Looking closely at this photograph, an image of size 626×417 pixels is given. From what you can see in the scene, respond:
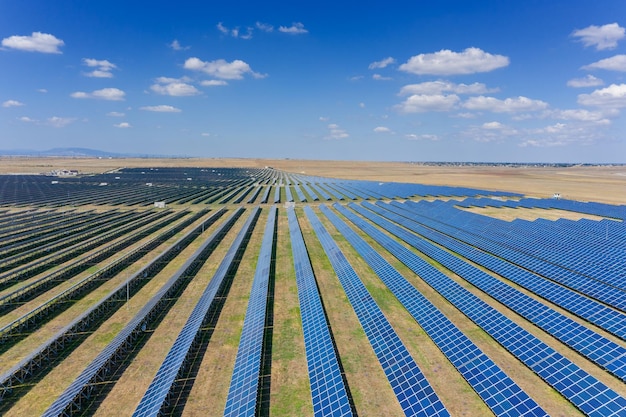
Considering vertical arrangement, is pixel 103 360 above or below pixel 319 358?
below

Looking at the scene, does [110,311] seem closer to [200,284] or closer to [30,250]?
[200,284]

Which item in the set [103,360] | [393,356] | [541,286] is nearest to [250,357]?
[393,356]

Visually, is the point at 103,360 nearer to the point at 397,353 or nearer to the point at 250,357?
the point at 250,357

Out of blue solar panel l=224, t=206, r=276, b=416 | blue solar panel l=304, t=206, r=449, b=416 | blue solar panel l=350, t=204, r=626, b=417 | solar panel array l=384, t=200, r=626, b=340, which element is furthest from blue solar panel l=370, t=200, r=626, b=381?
blue solar panel l=224, t=206, r=276, b=416

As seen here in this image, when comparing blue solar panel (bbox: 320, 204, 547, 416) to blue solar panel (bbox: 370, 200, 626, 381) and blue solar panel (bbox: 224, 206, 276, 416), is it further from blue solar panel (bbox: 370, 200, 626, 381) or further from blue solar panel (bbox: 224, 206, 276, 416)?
blue solar panel (bbox: 224, 206, 276, 416)

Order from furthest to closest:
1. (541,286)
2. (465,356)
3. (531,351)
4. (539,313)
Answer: (541,286)
(539,313)
(531,351)
(465,356)

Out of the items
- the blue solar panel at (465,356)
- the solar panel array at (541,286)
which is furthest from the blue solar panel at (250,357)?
the solar panel array at (541,286)
